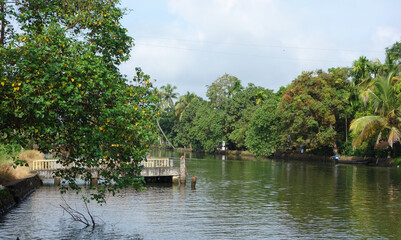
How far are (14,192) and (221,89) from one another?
331ft

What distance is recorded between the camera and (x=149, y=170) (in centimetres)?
3969

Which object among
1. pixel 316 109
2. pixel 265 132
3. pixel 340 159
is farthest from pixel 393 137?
pixel 265 132

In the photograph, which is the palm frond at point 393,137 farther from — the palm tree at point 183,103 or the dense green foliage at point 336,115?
the palm tree at point 183,103

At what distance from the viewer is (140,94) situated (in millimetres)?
17031

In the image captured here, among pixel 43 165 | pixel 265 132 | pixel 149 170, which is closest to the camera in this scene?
pixel 43 165

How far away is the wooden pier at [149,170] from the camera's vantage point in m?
38.5

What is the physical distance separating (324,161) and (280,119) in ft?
35.2

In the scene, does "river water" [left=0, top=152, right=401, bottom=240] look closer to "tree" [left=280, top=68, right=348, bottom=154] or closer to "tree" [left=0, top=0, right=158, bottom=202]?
"tree" [left=0, top=0, right=158, bottom=202]

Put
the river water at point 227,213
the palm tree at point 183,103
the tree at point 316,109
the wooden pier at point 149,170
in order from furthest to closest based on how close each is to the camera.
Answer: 1. the palm tree at point 183,103
2. the tree at point 316,109
3. the wooden pier at point 149,170
4. the river water at point 227,213

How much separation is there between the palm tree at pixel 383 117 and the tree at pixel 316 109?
10.4m

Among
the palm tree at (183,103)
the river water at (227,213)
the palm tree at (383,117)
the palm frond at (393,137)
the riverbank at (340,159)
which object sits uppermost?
the palm tree at (183,103)

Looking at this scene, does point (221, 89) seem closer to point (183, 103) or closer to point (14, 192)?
point (183, 103)

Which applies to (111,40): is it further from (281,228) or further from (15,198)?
(15,198)

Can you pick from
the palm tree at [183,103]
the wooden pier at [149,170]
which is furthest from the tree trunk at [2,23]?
the palm tree at [183,103]
